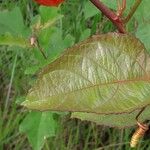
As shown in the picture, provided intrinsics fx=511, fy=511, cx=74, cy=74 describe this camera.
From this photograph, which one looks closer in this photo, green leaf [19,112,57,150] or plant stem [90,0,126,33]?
plant stem [90,0,126,33]

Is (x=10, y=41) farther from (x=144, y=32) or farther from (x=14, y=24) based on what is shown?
(x=14, y=24)

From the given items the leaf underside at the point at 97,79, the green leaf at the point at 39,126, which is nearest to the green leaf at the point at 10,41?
the leaf underside at the point at 97,79

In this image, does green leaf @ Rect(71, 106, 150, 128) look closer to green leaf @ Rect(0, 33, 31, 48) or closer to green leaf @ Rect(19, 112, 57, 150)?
green leaf @ Rect(0, 33, 31, 48)

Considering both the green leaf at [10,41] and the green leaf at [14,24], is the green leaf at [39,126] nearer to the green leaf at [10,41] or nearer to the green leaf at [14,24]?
the green leaf at [14,24]

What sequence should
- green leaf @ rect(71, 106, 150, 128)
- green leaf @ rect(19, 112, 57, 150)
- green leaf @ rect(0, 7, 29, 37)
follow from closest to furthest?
green leaf @ rect(71, 106, 150, 128), green leaf @ rect(19, 112, 57, 150), green leaf @ rect(0, 7, 29, 37)

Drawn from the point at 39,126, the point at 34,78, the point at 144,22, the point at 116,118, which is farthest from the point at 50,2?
the point at 34,78

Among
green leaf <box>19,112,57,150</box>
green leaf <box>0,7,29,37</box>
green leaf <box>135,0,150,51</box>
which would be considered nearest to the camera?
green leaf <box>135,0,150,51</box>

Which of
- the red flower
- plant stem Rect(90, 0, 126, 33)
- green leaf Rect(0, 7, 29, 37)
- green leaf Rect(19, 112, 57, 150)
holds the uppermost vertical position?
the red flower

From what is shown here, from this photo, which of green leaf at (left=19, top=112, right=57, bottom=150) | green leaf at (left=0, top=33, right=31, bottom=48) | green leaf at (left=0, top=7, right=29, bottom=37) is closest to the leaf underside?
green leaf at (left=0, top=33, right=31, bottom=48)
